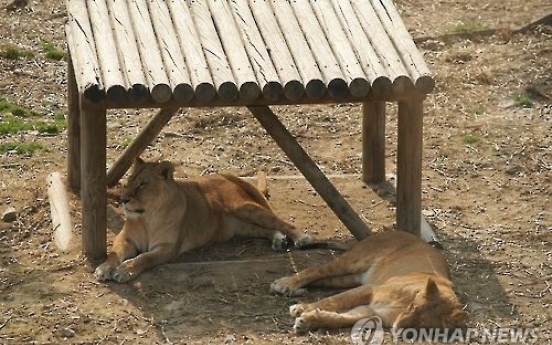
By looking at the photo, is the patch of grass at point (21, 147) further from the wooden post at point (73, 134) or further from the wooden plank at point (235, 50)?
the wooden plank at point (235, 50)

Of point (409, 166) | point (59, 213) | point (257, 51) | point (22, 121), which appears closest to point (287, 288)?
point (409, 166)

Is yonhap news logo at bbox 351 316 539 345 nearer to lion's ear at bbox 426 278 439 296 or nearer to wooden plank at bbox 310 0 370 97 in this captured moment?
lion's ear at bbox 426 278 439 296

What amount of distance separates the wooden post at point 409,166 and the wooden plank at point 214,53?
1.31m

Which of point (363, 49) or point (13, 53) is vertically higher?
point (13, 53)

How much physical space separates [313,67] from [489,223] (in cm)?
228

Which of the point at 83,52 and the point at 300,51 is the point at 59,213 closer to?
the point at 83,52

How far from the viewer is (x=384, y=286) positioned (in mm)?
7965

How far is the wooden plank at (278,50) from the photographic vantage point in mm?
8445

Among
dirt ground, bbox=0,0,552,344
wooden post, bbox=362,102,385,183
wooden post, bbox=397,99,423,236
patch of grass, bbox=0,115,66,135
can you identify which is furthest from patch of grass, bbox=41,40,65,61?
wooden post, bbox=397,99,423,236

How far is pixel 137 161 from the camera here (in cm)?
912

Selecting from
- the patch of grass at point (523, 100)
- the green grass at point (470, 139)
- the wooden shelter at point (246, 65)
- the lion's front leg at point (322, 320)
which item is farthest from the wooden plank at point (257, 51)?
the patch of grass at point (523, 100)

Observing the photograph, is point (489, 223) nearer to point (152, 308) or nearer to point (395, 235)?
point (395, 235)

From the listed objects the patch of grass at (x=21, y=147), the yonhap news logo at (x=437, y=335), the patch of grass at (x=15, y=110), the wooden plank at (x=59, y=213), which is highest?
the patch of grass at (x=15, y=110)

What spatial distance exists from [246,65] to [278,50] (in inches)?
12.5
